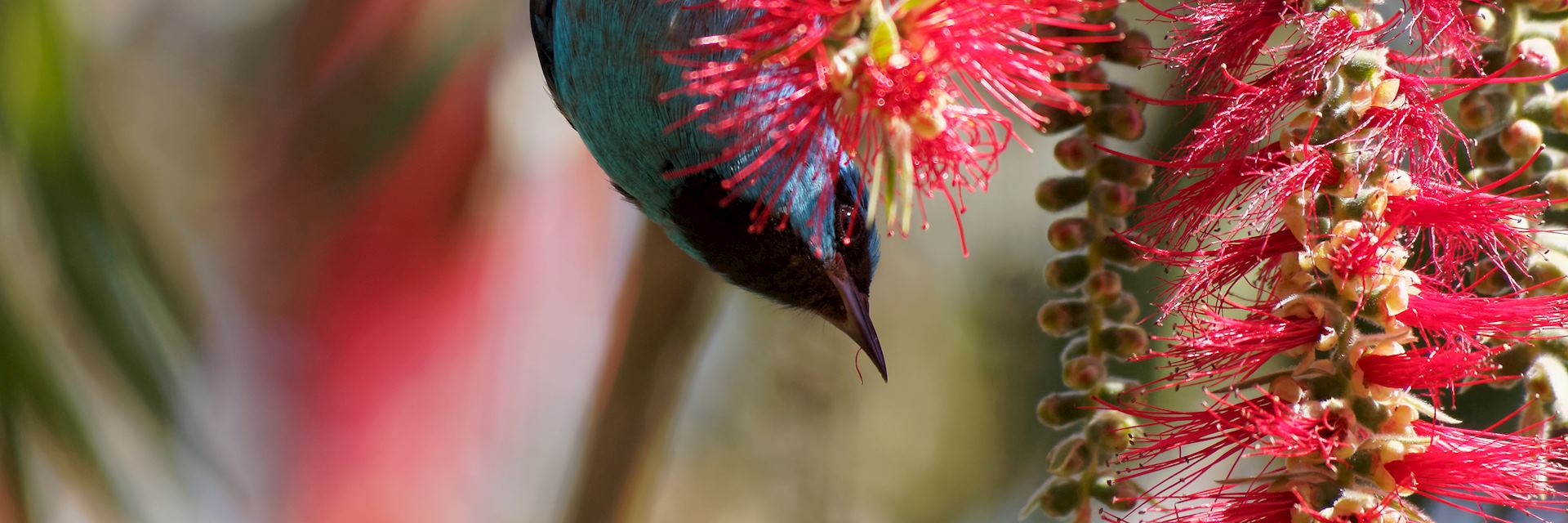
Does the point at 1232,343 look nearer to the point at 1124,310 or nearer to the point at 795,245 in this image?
the point at 1124,310

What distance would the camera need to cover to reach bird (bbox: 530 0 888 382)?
0.46 m

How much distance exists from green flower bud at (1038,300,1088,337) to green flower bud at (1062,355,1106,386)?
0.06ft

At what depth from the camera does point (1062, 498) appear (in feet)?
1.39

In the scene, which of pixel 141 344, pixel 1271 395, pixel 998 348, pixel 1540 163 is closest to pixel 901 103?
pixel 1271 395

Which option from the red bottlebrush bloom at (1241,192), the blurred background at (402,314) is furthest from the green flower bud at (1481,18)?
the blurred background at (402,314)

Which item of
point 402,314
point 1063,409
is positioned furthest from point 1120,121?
point 402,314

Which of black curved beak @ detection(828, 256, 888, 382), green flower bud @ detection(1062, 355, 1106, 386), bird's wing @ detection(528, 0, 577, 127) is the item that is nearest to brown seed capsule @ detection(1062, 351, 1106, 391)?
green flower bud @ detection(1062, 355, 1106, 386)

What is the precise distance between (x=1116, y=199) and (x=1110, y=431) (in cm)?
9

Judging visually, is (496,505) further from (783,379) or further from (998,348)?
(998,348)

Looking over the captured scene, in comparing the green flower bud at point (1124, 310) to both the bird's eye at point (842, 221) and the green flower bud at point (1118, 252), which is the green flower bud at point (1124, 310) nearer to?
the green flower bud at point (1118, 252)

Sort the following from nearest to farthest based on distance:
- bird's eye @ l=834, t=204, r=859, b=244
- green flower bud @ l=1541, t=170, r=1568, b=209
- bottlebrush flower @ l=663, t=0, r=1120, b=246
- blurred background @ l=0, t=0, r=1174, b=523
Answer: bottlebrush flower @ l=663, t=0, r=1120, b=246 < green flower bud @ l=1541, t=170, r=1568, b=209 < bird's eye @ l=834, t=204, r=859, b=244 < blurred background @ l=0, t=0, r=1174, b=523

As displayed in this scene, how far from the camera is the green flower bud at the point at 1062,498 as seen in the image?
0.42 m

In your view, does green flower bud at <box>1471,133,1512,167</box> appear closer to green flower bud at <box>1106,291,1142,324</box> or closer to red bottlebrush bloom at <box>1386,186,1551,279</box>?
red bottlebrush bloom at <box>1386,186,1551,279</box>

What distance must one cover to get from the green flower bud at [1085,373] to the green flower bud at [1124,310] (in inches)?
0.9
